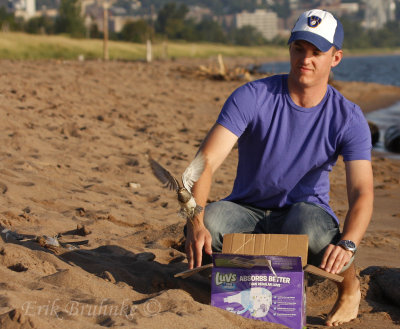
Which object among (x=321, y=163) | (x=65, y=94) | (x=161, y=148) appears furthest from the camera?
(x=65, y=94)

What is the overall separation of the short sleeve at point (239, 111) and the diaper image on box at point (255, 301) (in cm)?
82

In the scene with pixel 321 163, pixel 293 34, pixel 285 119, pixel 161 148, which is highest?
pixel 293 34

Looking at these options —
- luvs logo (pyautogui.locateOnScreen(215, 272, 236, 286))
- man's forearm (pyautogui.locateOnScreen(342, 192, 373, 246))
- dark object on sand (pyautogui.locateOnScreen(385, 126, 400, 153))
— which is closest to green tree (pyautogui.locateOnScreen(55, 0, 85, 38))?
dark object on sand (pyautogui.locateOnScreen(385, 126, 400, 153))

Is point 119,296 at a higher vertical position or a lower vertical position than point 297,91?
lower

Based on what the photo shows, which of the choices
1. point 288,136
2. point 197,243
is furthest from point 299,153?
point 197,243

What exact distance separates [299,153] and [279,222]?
0.38 metres

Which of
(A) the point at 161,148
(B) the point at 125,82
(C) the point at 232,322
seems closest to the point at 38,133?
(A) the point at 161,148

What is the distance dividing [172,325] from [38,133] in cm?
471

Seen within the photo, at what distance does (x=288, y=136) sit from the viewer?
10.4ft

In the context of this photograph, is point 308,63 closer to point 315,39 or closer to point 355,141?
point 315,39

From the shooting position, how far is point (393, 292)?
3418 millimetres

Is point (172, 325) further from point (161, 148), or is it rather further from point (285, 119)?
point (161, 148)

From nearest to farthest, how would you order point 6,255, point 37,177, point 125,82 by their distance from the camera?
point 6,255 → point 37,177 → point 125,82

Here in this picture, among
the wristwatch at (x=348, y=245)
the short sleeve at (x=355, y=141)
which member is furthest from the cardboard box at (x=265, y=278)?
the short sleeve at (x=355, y=141)
